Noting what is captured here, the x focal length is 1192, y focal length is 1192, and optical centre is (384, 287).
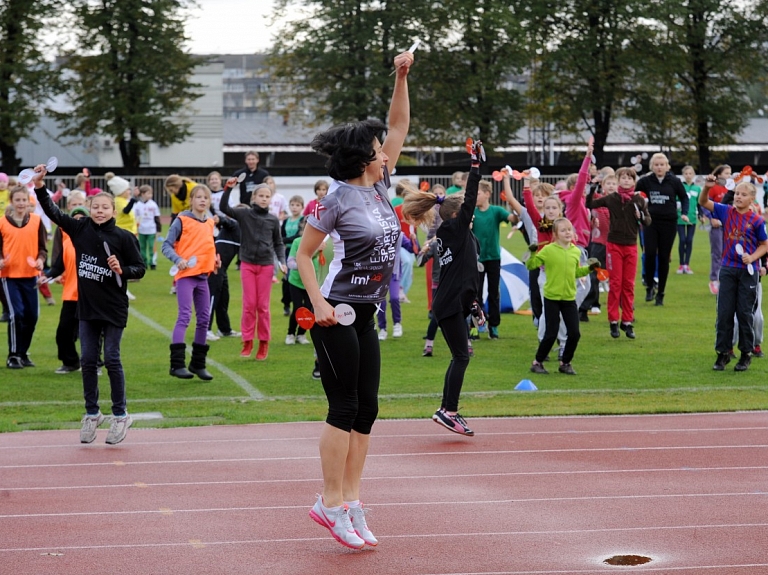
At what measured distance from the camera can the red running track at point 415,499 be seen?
5.55 metres

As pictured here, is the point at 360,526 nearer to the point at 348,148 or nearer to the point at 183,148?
the point at 348,148

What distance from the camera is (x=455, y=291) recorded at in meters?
9.00

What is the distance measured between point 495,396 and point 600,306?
7.47 metres

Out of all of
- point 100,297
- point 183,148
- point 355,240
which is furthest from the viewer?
point 183,148

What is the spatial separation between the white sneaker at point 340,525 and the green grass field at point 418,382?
418cm

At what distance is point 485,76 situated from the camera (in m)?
54.2

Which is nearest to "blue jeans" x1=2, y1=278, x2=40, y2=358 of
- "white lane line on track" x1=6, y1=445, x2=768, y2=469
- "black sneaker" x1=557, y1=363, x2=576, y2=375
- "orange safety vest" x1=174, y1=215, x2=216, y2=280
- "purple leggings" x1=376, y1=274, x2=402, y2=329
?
"orange safety vest" x1=174, y1=215, x2=216, y2=280

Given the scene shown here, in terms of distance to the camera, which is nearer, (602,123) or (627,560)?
(627,560)

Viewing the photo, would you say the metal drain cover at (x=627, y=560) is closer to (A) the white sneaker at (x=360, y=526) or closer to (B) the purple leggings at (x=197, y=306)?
(A) the white sneaker at (x=360, y=526)

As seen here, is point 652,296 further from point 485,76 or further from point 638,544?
point 485,76

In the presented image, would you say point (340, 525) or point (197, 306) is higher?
point (197, 306)

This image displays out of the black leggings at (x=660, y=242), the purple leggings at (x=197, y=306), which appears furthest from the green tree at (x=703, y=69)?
the purple leggings at (x=197, y=306)

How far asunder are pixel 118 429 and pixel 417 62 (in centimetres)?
4742

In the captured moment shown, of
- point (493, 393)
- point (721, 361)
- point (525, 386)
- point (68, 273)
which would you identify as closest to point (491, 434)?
point (493, 393)
